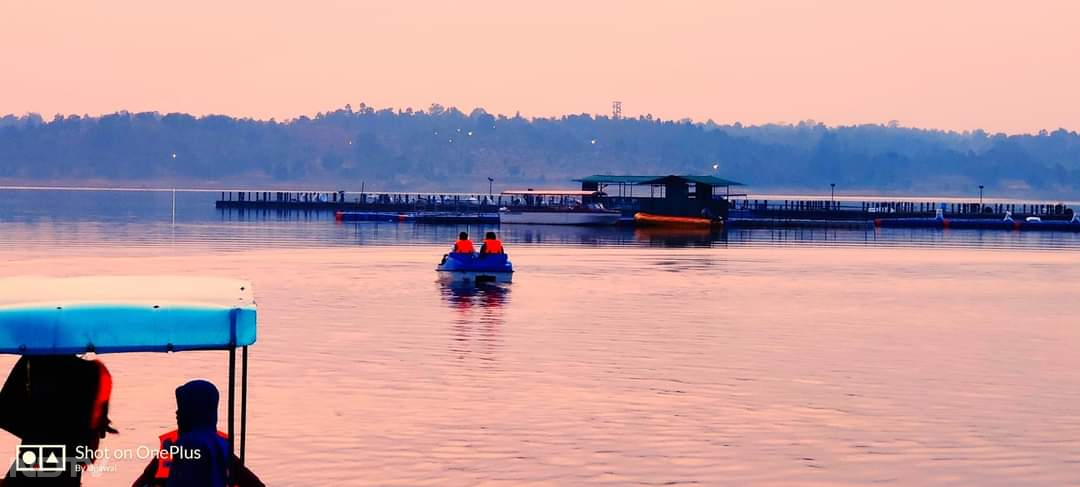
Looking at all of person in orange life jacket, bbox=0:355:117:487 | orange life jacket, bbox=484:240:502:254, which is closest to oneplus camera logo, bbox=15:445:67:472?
person in orange life jacket, bbox=0:355:117:487

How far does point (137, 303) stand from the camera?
12977 mm

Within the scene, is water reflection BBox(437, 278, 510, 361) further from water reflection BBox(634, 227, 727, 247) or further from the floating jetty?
the floating jetty

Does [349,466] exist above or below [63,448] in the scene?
below

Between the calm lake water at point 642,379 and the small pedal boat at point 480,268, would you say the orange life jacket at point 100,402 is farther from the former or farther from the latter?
the small pedal boat at point 480,268

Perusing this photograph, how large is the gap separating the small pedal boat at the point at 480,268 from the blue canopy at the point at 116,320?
45074 mm

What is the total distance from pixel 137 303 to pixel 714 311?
3781 cm

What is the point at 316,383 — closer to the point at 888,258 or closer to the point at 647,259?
the point at 647,259

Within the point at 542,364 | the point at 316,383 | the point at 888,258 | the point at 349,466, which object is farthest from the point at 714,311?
the point at 888,258

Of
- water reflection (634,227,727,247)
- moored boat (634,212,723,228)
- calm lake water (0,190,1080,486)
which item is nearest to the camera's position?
calm lake water (0,190,1080,486)

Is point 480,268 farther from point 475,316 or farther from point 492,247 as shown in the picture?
point 475,316

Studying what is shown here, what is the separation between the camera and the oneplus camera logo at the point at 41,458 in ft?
43.1

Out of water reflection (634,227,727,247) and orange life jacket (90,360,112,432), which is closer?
orange life jacket (90,360,112,432)

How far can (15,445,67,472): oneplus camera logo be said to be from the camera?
13.1m

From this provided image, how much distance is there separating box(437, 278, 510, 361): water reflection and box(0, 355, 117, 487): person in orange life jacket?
21557 millimetres
